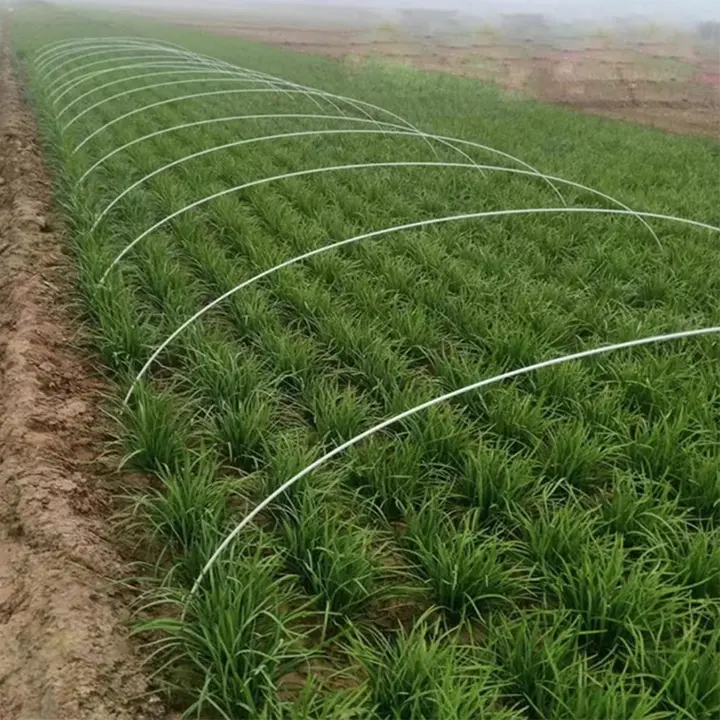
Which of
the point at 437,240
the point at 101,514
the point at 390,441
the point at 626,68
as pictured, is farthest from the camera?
the point at 626,68

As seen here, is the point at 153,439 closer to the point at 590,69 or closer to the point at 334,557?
the point at 334,557

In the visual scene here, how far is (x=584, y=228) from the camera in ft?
15.0

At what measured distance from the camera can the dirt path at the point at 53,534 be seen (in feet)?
5.13

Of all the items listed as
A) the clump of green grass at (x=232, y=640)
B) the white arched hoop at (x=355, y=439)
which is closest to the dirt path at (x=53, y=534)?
the clump of green grass at (x=232, y=640)

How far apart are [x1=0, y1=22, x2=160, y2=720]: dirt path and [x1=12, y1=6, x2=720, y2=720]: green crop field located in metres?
0.10

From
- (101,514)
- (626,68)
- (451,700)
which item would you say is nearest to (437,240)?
(101,514)

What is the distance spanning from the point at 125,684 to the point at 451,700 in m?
0.67

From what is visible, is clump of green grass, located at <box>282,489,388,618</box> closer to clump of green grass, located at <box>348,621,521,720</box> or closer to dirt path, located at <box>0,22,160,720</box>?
clump of green grass, located at <box>348,621,521,720</box>

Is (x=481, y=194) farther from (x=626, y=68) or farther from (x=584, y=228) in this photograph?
(x=626, y=68)

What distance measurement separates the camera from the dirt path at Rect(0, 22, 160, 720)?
156 centimetres

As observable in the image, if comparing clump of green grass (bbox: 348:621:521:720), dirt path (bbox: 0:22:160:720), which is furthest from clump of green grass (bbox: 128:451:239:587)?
clump of green grass (bbox: 348:621:521:720)

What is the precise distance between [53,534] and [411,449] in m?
0.99

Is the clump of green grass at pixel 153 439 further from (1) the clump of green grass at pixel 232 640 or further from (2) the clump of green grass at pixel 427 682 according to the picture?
(2) the clump of green grass at pixel 427 682

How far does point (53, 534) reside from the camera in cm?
194
